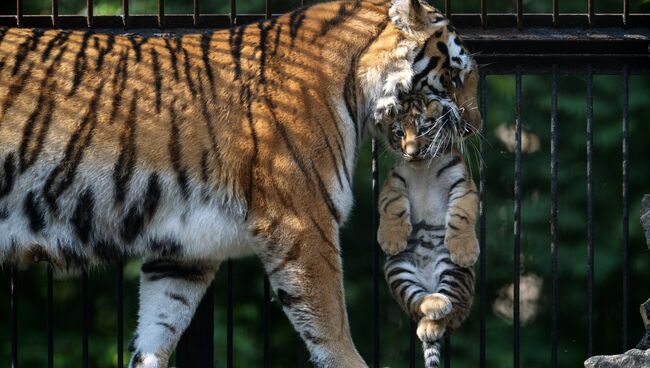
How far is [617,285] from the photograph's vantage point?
794cm

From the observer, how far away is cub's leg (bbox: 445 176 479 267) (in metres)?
5.10

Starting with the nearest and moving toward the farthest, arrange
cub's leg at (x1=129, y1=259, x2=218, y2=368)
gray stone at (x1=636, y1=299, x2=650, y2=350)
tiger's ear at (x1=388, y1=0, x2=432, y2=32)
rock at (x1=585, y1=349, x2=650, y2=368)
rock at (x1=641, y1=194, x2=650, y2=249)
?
rock at (x1=585, y1=349, x2=650, y2=368) → gray stone at (x1=636, y1=299, x2=650, y2=350) → rock at (x1=641, y1=194, x2=650, y2=249) → tiger's ear at (x1=388, y1=0, x2=432, y2=32) → cub's leg at (x1=129, y1=259, x2=218, y2=368)

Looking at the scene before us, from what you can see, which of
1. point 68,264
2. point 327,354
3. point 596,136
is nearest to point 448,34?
point 327,354

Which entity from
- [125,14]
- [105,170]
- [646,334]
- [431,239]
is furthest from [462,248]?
[125,14]

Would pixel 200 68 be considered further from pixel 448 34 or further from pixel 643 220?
pixel 643 220

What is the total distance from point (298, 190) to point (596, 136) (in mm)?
3339

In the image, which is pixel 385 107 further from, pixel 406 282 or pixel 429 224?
pixel 406 282

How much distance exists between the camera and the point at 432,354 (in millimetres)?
4980

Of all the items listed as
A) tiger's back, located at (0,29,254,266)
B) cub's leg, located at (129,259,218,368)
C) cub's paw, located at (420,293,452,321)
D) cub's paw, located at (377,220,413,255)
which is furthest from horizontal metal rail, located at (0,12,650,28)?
cub's paw, located at (420,293,452,321)

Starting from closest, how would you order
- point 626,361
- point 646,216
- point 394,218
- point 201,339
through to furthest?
point 626,361
point 646,216
point 394,218
point 201,339

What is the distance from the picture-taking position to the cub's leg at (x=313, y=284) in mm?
4895

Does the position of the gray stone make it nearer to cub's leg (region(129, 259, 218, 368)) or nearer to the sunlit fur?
the sunlit fur

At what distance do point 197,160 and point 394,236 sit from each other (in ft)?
2.58

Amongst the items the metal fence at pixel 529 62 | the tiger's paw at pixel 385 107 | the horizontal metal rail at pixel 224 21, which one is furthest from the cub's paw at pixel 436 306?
the horizontal metal rail at pixel 224 21
